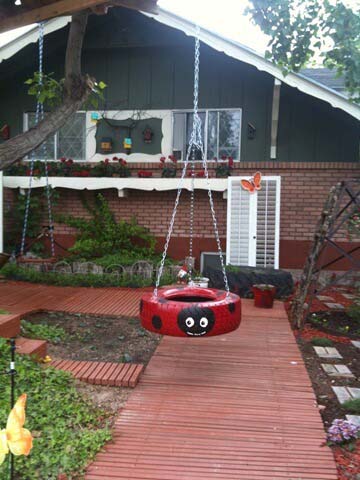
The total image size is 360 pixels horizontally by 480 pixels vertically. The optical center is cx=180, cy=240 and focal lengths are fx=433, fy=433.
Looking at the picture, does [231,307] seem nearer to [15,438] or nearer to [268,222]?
[15,438]

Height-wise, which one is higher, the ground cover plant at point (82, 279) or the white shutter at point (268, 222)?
the white shutter at point (268, 222)

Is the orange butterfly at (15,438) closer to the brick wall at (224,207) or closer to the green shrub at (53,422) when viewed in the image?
the green shrub at (53,422)

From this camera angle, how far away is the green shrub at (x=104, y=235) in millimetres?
9578

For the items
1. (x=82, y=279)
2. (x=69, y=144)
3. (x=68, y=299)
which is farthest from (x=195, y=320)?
(x=69, y=144)

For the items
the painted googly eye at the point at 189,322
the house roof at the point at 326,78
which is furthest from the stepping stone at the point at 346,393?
the house roof at the point at 326,78

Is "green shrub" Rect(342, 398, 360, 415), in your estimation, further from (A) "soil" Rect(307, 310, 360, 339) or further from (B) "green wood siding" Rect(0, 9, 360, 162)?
(B) "green wood siding" Rect(0, 9, 360, 162)

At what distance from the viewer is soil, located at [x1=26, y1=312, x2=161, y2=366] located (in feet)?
15.3

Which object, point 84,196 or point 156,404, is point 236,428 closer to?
point 156,404

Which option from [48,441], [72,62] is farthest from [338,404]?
[72,62]

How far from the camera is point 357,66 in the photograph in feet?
20.0

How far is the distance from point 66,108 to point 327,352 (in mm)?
4173

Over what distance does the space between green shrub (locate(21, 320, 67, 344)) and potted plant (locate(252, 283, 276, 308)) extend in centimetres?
318

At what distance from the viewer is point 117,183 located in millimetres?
9469

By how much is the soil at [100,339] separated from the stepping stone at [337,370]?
6.13ft
